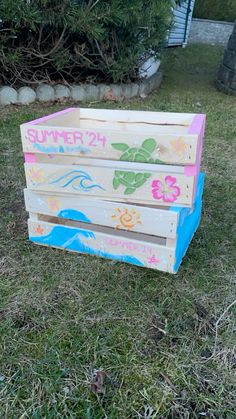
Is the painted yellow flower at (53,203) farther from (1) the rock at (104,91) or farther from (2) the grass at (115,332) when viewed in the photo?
(1) the rock at (104,91)

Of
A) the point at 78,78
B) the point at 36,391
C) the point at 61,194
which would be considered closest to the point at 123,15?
the point at 78,78

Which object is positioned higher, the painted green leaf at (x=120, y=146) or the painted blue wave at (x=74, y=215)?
the painted green leaf at (x=120, y=146)

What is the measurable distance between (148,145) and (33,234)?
770mm

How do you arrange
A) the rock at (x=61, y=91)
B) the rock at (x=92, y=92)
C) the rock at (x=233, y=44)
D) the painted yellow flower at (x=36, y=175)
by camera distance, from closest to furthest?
the painted yellow flower at (x=36, y=175) → the rock at (x=61, y=91) → the rock at (x=92, y=92) → the rock at (x=233, y=44)

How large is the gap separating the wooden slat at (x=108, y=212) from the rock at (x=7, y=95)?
119 inches

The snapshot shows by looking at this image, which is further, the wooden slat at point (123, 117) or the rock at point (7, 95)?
the rock at point (7, 95)

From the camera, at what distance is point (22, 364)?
4.48 feet

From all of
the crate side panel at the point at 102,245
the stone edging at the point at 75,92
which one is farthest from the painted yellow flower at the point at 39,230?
the stone edging at the point at 75,92

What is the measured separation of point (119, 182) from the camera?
1.74 m

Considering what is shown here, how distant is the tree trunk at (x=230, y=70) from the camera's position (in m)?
5.62

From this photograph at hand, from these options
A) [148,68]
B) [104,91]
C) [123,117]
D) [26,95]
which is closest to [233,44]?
[148,68]

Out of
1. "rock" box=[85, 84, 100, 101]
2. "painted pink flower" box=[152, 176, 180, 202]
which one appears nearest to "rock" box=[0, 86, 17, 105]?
"rock" box=[85, 84, 100, 101]

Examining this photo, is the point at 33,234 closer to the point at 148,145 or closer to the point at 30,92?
the point at 148,145

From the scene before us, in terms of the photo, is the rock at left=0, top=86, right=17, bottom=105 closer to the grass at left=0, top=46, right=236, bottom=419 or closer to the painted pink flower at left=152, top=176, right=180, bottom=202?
the grass at left=0, top=46, right=236, bottom=419
